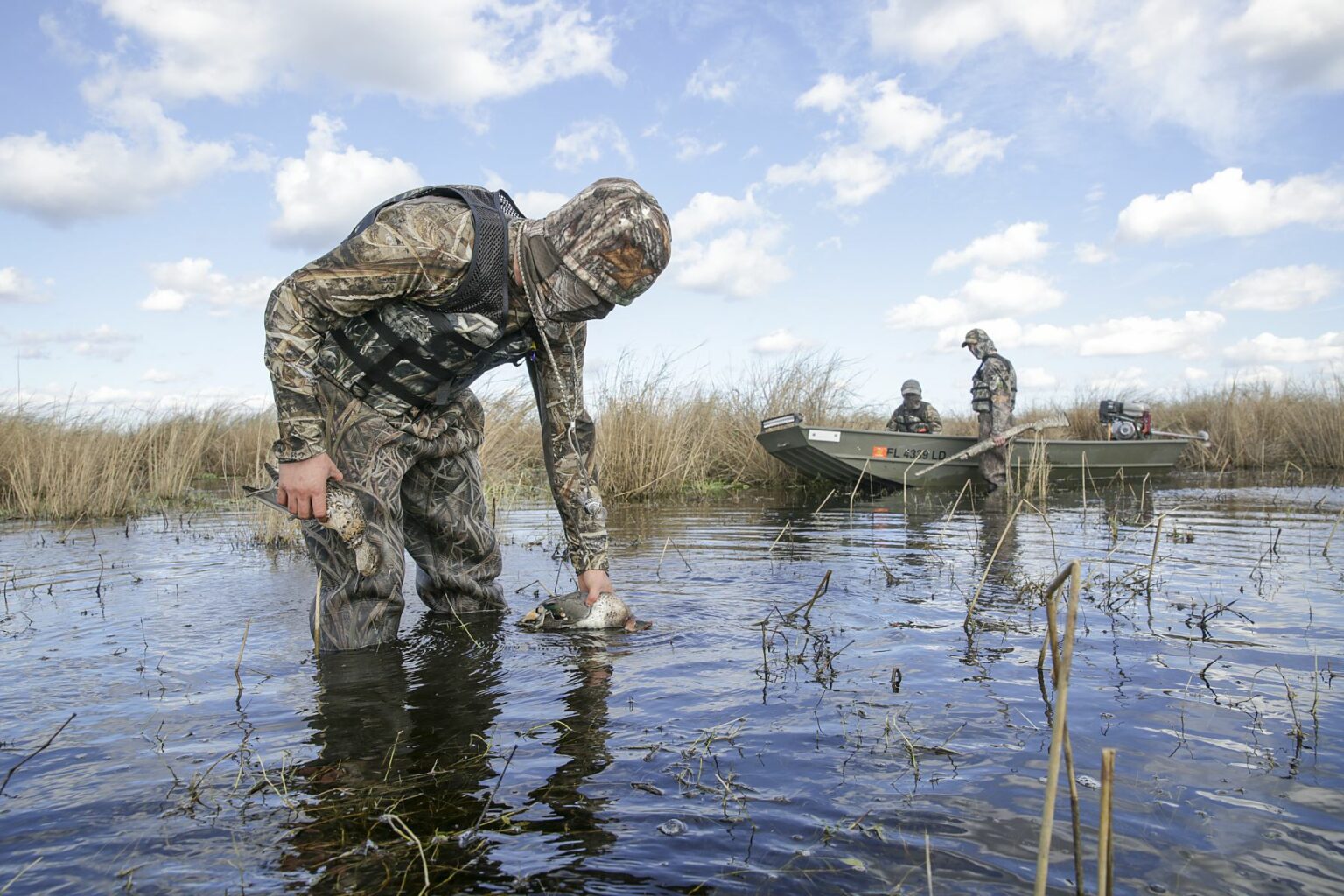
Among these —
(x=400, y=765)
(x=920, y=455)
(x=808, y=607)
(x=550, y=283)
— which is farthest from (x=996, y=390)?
(x=400, y=765)

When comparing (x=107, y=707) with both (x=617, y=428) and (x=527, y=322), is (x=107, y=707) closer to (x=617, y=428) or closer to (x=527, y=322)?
(x=527, y=322)

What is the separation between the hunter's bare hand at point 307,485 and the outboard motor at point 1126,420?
14669 mm

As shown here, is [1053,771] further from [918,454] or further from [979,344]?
[979,344]

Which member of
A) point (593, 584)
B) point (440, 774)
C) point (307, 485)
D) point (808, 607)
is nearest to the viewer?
point (440, 774)

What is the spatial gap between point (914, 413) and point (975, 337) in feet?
5.23

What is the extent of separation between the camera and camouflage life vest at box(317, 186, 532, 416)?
341cm

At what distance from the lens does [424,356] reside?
143 inches

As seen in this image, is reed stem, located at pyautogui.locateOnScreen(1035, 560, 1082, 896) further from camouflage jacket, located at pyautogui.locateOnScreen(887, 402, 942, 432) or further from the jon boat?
camouflage jacket, located at pyautogui.locateOnScreen(887, 402, 942, 432)

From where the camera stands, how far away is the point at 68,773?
8.90ft

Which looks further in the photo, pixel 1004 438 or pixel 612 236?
pixel 1004 438

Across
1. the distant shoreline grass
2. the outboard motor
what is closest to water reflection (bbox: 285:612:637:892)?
the distant shoreline grass

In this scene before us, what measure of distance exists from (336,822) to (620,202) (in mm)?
2191

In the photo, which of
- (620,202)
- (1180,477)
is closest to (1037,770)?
(620,202)

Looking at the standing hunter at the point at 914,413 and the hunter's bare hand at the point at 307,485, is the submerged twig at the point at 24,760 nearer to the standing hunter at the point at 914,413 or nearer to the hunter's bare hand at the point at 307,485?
the hunter's bare hand at the point at 307,485
